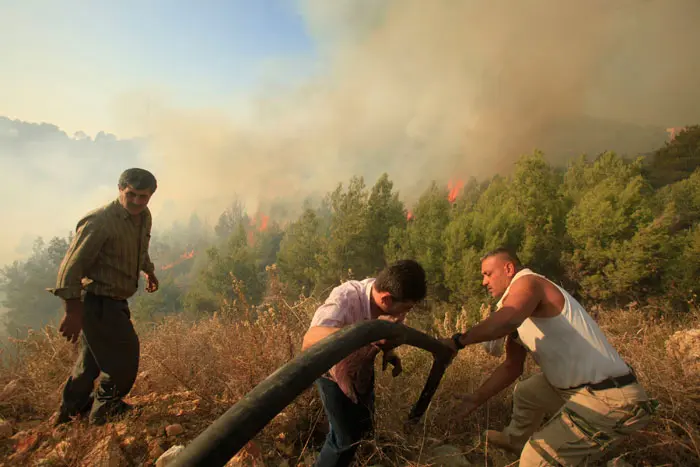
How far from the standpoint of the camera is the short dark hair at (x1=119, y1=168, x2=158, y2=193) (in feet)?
A: 8.15

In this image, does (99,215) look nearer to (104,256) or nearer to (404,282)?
(104,256)

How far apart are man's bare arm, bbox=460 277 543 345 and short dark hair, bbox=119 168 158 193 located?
235 cm

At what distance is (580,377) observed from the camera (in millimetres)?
2027

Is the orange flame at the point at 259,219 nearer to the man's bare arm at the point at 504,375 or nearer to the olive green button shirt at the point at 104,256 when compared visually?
the olive green button shirt at the point at 104,256

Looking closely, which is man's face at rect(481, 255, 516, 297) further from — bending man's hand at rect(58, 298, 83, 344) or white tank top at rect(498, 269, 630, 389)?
bending man's hand at rect(58, 298, 83, 344)

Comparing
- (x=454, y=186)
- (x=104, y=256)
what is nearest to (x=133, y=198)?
(x=104, y=256)

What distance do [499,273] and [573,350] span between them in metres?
0.60

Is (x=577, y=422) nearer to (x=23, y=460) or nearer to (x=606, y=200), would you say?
(x=23, y=460)

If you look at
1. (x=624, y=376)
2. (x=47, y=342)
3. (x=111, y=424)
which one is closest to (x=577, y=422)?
(x=624, y=376)

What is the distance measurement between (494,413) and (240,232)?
27844mm

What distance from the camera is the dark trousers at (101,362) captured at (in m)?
2.36

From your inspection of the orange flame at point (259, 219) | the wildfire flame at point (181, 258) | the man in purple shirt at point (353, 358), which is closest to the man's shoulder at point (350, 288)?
the man in purple shirt at point (353, 358)

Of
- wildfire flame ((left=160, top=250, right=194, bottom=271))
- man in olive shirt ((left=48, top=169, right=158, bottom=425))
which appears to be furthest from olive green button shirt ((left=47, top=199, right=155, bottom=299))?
wildfire flame ((left=160, top=250, right=194, bottom=271))

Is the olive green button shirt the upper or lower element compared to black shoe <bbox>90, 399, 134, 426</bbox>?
upper
